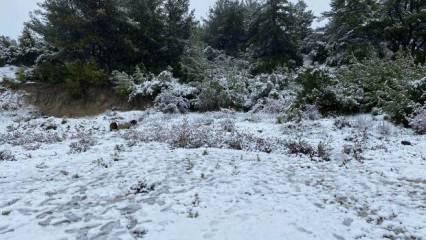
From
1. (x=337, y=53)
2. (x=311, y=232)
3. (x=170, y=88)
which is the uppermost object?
(x=337, y=53)

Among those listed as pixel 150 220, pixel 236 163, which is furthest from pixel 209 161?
pixel 150 220

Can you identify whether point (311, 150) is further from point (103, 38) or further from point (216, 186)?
point (103, 38)

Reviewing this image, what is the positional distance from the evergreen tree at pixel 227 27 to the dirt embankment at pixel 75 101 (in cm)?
987

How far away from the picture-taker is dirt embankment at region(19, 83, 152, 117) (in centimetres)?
1914

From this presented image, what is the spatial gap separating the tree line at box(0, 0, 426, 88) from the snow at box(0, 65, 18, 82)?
0.58 meters

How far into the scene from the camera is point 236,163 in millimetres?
8273

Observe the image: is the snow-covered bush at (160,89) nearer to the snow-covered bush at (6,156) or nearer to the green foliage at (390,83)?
the green foliage at (390,83)

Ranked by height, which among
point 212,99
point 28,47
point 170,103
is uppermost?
point 28,47

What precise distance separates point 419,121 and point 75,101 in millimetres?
14992

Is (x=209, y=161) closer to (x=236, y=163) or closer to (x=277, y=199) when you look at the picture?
(x=236, y=163)

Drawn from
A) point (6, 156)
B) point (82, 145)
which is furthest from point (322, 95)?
point (6, 156)

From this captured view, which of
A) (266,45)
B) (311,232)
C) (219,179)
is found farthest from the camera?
(266,45)

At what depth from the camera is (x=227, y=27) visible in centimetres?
2786

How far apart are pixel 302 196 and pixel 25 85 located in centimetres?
1806
